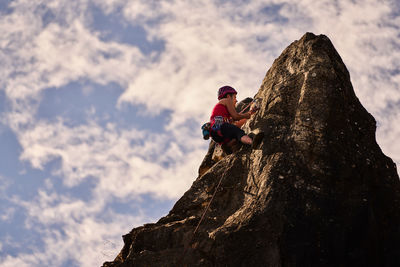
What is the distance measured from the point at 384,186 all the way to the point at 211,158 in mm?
6055

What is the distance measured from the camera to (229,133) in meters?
14.3

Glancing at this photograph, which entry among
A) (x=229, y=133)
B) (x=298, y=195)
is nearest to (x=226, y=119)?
(x=229, y=133)

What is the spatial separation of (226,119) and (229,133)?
617 mm

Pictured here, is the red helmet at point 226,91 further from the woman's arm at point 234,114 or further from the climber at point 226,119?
the woman's arm at point 234,114

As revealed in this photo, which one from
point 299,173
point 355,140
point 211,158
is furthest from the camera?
point 211,158

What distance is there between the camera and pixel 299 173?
12078mm

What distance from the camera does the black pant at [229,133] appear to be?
46.0 feet

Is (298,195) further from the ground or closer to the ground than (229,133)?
closer to the ground

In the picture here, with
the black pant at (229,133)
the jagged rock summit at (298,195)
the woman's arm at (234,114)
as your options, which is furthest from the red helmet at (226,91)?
the black pant at (229,133)

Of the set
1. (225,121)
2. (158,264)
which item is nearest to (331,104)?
(225,121)

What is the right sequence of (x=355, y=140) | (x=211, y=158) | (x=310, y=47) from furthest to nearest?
1. (x=211, y=158)
2. (x=310, y=47)
3. (x=355, y=140)

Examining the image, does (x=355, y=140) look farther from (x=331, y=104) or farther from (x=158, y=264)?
(x=158, y=264)

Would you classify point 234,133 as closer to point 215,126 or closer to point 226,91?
point 215,126

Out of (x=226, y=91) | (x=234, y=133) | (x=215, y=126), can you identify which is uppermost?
(x=226, y=91)
